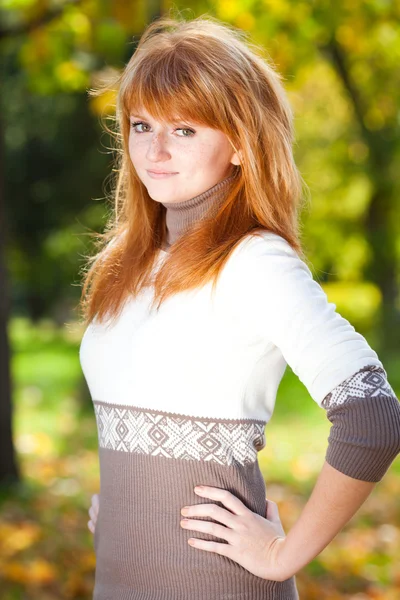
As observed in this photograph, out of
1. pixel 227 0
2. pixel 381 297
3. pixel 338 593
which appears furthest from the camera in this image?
pixel 381 297

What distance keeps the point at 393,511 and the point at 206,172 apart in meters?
4.57

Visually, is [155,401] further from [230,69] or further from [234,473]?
[230,69]

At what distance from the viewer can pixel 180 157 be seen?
75.7 inches

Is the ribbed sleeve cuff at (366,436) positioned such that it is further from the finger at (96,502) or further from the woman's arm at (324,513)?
the finger at (96,502)

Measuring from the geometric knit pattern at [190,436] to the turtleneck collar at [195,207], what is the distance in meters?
0.48

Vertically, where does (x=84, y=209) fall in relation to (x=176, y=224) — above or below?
below

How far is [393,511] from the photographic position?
5.92 metres

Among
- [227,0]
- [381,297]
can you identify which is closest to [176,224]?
[227,0]

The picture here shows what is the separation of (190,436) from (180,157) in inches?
25.1

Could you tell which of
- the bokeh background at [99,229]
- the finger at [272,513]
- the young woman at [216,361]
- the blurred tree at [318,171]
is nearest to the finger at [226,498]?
the young woman at [216,361]

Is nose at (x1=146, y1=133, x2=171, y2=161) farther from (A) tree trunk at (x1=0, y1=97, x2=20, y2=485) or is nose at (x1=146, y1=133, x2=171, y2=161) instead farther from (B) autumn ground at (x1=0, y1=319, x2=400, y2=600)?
(A) tree trunk at (x1=0, y1=97, x2=20, y2=485)

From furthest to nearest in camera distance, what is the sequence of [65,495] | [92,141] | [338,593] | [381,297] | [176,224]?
[381,297] → [92,141] → [65,495] → [338,593] → [176,224]

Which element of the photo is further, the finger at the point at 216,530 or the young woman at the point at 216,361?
the finger at the point at 216,530

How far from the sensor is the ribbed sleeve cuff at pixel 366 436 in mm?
1647
